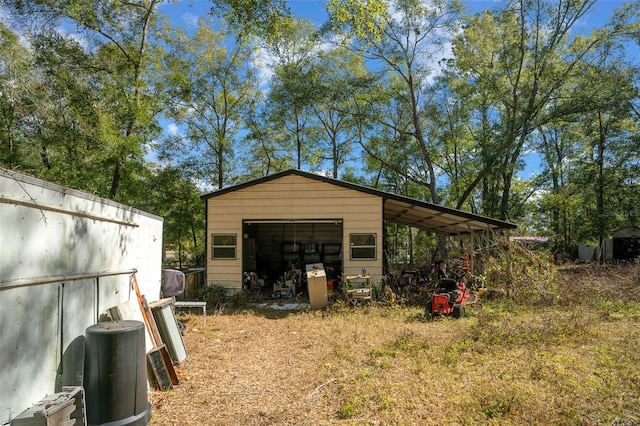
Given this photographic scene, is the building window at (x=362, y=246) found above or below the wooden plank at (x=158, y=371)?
above

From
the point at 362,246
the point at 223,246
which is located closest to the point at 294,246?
the point at 223,246

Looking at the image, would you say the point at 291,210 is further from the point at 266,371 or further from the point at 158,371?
the point at 158,371

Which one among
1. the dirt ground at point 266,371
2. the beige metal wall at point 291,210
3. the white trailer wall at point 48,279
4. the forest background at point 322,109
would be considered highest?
the forest background at point 322,109

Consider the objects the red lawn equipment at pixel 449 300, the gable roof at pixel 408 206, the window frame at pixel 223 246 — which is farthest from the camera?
the window frame at pixel 223 246

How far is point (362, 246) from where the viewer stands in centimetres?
1169

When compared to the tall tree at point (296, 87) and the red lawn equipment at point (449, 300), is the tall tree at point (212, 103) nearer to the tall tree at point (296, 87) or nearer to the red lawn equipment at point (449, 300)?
the tall tree at point (296, 87)

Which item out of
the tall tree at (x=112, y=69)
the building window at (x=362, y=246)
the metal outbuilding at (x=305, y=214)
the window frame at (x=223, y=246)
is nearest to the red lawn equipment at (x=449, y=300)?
the metal outbuilding at (x=305, y=214)

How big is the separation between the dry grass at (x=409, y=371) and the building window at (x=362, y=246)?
2.54 metres

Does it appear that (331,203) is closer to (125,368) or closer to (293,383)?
(293,383)

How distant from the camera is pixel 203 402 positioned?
4.67m

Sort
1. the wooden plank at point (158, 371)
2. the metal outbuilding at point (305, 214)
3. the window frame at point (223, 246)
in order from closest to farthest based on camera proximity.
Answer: the wooden plank at point (158, 371) → the metal outbuilding at point (305, 214) → the window frame at point (223, 246)

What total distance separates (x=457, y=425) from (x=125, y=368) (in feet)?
10.6

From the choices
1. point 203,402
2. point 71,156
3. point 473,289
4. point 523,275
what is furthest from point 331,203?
point 71,156

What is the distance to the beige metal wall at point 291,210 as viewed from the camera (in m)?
11.7
